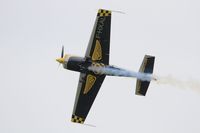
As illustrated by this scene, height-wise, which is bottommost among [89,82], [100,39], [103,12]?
[89,82]

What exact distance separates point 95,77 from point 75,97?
2266mm

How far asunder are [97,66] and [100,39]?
5.65 ft

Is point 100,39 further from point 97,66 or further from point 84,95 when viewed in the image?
point 84,95

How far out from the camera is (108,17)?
44.4 metres

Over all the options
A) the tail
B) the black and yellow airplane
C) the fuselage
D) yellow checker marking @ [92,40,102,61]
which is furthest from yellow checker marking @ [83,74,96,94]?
the tail

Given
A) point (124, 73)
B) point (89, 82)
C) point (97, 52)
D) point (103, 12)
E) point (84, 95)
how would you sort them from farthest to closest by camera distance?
point (84, 95)
point (89, 82)
point (103, 12)
point (97, 52)
point (124, 73)

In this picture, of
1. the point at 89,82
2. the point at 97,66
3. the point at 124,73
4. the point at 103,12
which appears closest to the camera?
the point at 124,73

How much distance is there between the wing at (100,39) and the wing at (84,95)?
1.52 metres

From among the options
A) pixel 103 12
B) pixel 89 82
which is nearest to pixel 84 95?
pixel 89 82

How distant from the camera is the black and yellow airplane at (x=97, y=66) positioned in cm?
4306

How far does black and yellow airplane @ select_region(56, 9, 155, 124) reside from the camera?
43059 millimetres

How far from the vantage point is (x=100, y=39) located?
1752 inches

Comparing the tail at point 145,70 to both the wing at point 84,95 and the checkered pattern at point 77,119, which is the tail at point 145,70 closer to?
the wing at point 84,95

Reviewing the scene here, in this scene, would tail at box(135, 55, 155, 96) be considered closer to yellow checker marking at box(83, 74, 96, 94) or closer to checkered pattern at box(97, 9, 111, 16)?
yellow checker marking at box(83, 74, 96, 94)
